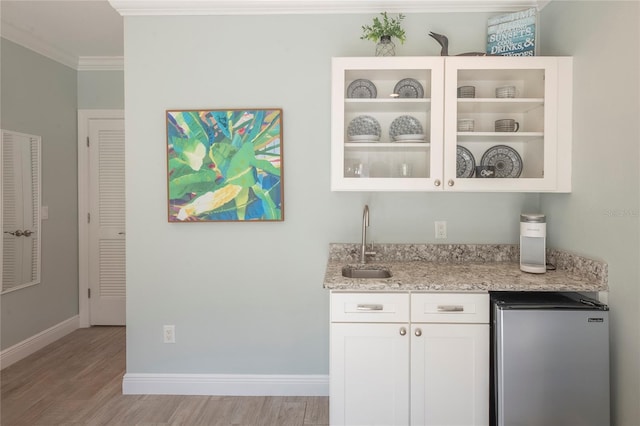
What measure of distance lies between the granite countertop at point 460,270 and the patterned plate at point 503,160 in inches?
20.1

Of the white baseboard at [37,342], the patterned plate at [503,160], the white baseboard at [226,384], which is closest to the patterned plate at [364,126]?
the patterned plate at [503,160]

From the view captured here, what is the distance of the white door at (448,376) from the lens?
6.72 feet

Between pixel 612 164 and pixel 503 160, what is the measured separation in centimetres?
57

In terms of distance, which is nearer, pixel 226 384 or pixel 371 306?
pixel 371 306

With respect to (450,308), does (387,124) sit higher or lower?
higher

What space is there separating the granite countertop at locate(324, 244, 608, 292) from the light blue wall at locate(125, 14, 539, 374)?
0.08 meters

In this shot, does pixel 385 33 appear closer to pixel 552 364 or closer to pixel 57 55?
pixel 552 364

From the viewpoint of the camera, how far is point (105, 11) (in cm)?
296

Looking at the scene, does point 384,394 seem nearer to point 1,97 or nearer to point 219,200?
point 219,200

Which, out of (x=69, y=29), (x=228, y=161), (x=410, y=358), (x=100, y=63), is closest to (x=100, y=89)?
(x=100, y=63)

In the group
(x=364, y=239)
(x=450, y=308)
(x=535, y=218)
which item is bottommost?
(x=450, y=308)

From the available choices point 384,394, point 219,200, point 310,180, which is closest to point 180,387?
point 219,200

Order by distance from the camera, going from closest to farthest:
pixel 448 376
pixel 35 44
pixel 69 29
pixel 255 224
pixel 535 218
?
pixel 448 376
pixel 535 218
pixel 255 224
pixel 69 29
pixel 35 44

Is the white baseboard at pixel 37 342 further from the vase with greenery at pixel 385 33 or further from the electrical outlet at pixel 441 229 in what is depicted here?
the vase with greenery at pixel 385 33
